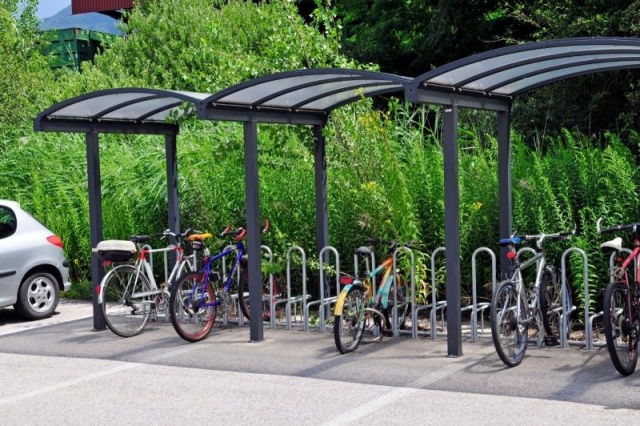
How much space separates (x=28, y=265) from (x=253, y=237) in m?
3.30

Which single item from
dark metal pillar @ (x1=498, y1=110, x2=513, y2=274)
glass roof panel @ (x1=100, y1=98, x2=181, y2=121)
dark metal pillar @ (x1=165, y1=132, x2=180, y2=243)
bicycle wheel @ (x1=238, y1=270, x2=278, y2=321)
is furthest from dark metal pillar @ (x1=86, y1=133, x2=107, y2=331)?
dark metal pillar @ (x1=498, y1=110, x2=513, y2=274)

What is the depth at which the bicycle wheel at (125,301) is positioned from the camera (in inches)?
387

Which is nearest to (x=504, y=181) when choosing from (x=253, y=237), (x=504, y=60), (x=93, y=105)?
(x=504, y=60)

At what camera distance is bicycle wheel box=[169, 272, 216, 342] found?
963 centimetres

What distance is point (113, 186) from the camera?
1448 centimetres

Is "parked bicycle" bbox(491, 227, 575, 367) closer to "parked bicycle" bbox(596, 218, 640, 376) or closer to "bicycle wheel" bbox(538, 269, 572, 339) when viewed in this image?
"bicycle wheel" bbox(538, 269, 572, 339)

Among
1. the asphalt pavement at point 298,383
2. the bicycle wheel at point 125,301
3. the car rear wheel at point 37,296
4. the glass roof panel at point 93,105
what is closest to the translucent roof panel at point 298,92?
the glass roof panel at point 93,105

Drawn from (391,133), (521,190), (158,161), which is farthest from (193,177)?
(521,190)

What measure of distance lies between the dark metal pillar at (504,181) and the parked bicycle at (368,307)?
1.03m

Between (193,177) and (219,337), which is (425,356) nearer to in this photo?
(219,337)

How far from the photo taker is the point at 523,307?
26.9ft

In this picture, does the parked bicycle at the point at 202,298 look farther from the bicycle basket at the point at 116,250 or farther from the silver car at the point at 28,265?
the silver car at the point at 28,265

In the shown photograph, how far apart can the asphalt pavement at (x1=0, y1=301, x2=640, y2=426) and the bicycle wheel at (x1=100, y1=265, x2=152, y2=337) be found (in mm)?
187

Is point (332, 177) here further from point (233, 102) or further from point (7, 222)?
point (7, 222)
